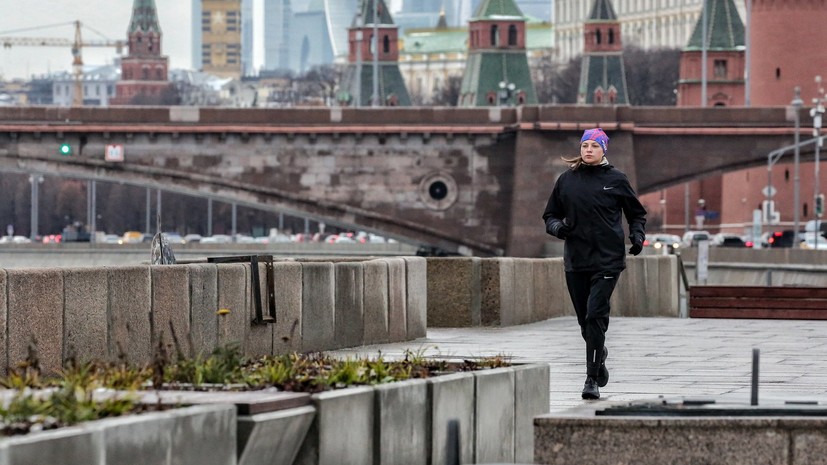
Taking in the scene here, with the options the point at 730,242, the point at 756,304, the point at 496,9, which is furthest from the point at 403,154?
the point at 496,9

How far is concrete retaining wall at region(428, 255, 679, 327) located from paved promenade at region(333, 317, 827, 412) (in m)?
0.28

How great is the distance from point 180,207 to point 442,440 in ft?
478

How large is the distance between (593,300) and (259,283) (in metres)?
2.41

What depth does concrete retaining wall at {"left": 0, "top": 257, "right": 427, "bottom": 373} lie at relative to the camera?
1127cm

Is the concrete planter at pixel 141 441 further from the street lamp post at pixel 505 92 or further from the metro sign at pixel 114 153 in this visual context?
the street lamp post at pixel 505 92

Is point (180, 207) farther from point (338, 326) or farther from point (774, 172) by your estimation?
point (338, 326)

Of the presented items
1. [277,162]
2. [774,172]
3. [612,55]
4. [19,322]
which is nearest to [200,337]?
[19,322]

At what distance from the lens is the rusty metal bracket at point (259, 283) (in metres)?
14.1

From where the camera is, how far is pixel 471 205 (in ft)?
224

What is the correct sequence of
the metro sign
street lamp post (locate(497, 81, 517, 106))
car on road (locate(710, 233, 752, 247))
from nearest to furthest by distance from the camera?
the metro sign
car on road (locate(710, 233, 752, 247))
street lamp post (locate(497, 81, 517, 106))

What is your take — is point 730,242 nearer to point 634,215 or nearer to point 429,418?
point 634,215

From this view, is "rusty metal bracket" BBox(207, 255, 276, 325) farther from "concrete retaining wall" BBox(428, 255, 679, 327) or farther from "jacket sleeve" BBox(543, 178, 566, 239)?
"concrete retaining wall" BBox(428, 255, 679, 327)

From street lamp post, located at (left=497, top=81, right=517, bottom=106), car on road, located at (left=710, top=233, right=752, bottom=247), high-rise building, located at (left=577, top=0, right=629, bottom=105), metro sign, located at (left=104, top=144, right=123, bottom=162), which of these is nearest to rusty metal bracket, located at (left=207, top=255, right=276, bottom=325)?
metro sign, located at (left=104, top=144, right=123, bottom=162)

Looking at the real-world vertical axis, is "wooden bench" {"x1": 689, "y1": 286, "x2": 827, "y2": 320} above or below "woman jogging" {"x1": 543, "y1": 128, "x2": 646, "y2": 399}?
below
